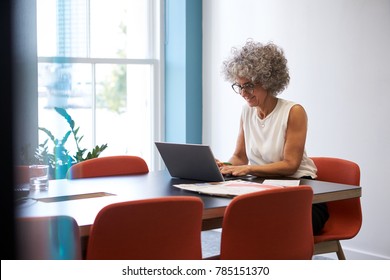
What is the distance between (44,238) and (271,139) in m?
2.55

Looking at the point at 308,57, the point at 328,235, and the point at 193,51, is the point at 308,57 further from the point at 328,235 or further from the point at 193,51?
the point at 328,235

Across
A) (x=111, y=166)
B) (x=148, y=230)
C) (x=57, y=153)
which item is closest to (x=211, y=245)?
(x=111, y=166)

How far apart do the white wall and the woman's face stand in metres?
1.12

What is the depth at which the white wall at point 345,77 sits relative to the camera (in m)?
3.70

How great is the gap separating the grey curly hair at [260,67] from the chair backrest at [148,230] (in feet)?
4.04

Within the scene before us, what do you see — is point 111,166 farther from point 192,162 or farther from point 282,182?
point 282,182

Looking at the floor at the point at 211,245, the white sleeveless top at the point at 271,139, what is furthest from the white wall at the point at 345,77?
the white sleeveless top at the point at 271,139

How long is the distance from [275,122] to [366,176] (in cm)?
123

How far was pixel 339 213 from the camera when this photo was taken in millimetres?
2783

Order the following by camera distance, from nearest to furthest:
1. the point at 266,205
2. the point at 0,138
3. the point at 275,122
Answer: the point at 0,138 → the point at 266,205 → the point at 275,122

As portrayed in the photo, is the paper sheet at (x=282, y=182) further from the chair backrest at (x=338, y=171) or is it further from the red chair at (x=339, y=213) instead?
the chair backrest at (x=338, y=171)

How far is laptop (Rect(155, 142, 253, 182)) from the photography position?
242cm
